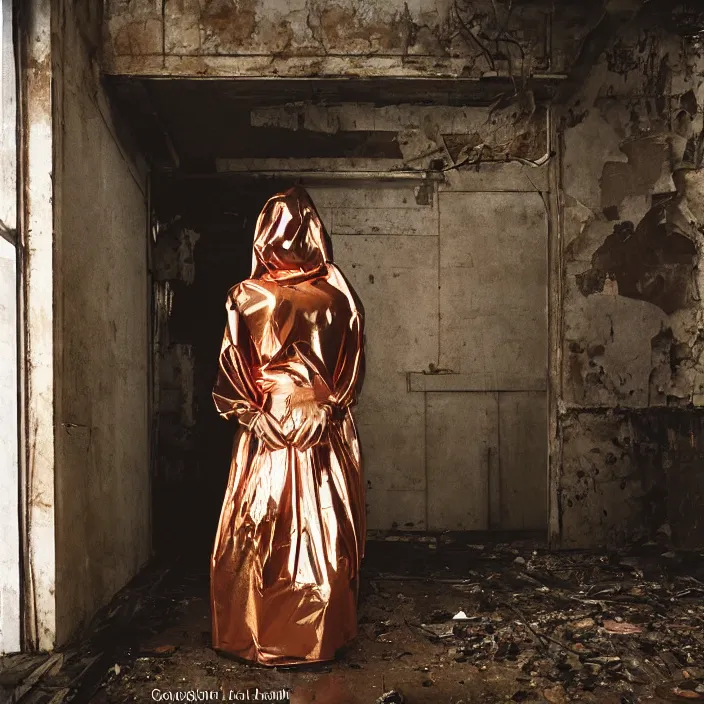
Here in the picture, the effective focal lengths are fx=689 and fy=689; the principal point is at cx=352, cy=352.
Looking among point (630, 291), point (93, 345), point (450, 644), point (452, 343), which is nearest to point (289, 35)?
point (93, 345)

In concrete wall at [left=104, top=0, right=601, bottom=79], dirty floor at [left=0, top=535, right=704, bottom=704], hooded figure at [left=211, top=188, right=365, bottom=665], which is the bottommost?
dirty floor at [left=0, top=535, right=704, bottom=704]

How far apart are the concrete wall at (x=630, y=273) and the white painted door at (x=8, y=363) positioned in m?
3.12

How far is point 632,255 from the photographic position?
4434mm

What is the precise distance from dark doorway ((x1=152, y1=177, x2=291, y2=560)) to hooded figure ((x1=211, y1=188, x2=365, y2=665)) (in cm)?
192

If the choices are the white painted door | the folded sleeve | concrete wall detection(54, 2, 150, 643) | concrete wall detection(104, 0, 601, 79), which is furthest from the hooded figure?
concrete wall detection(104, 0, 601, 79)

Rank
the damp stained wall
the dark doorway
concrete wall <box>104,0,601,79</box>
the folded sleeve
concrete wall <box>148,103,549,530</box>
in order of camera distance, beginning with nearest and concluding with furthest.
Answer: the folded sleeve → concrete wall <box>104,0,601,79</box> → the damp stained wall → the dark doorway → concrete wall <box>148,103,549,530</box>

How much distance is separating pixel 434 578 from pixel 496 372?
1666 mm

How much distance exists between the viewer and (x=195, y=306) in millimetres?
5012

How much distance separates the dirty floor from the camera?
2633mm

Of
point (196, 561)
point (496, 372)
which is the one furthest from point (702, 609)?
point (196, 561)

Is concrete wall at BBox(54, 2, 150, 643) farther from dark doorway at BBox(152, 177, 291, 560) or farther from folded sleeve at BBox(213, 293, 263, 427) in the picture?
folded sleeve at BBox(213, 293, 263, 427)

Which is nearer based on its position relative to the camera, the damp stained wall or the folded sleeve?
the folded sleeve

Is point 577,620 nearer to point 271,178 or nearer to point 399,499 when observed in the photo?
point 399,499

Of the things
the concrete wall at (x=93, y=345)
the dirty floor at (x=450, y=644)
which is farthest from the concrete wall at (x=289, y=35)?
the dirty floor at (x=450, y=644)
